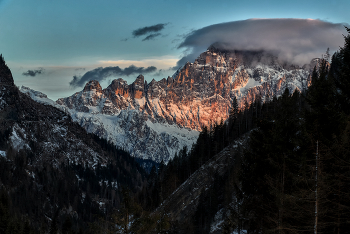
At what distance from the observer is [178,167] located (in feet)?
383

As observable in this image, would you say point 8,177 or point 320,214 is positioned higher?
point 320,214

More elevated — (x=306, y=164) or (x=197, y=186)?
(x=306, y=164)

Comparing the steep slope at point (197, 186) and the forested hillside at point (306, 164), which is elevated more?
the forested hillside at point (306, 164)

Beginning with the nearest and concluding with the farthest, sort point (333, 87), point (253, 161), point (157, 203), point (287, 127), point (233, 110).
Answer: point (333, 87), point (287, 127), point (253, 161), point (157, 203), point (233, 110)

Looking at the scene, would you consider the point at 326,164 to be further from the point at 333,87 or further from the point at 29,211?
the point at 29,211

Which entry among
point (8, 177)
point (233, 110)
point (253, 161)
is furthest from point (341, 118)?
point (8, 177)

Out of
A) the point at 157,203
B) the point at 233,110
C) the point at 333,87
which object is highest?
the point at 333,87

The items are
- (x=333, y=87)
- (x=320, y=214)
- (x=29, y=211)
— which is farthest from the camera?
(x=29, y=211)

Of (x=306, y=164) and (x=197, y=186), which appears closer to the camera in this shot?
(x=306, y=164)

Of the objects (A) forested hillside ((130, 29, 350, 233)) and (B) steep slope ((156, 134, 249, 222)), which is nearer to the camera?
(A) forested hillside ((130, 29, 350, 233))

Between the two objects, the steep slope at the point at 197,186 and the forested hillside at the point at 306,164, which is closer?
the forested hillside at the point at 306,164

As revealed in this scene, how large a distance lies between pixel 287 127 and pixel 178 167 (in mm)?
93069

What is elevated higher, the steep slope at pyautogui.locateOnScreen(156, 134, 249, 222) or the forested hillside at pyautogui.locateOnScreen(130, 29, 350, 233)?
the forested hillside at pyautogui.locateOnScreen(130, 29, 350, 233)

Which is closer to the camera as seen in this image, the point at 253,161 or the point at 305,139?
the point at 305,139
